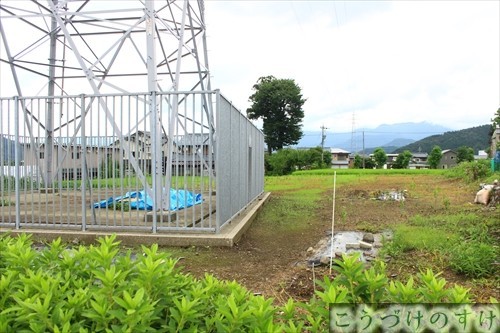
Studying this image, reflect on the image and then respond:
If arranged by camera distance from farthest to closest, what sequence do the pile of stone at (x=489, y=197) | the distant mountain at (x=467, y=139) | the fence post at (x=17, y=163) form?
1. the distant mountain at (x=467, y=139)
2. the pile of stone at (x=489, y=197)
3. the fence post at (x=17, y=163)

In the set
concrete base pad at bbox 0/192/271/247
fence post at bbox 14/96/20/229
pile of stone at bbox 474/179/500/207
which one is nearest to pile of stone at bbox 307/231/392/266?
concrete base pad at bbox 0/192/271/247

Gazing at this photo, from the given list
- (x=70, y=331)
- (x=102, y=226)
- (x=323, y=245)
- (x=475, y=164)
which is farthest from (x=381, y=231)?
(x=475, y=164)

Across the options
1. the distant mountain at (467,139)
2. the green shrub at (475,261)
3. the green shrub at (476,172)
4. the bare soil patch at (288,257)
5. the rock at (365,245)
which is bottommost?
the bare soil patch at (288,257)

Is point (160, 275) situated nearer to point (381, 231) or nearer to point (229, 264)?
point (229, 264)

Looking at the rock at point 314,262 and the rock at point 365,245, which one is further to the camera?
the rock at point 365,245

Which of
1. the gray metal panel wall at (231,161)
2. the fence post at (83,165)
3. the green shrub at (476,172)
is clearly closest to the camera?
the gray metal panel wall at (231,161)

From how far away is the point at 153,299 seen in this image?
1592mm

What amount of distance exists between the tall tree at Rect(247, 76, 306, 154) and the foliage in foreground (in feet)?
149

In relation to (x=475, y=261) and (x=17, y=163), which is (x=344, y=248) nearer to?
(x=475, y=261)

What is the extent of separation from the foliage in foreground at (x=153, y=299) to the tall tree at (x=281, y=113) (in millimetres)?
45505

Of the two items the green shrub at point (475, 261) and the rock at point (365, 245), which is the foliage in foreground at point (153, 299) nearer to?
the green shrub at point (475, 261)

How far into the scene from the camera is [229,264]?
4988mm

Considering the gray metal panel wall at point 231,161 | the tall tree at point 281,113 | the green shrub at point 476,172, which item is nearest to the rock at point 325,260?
the gray metal panel wall at point 231,161

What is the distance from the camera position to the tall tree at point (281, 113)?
47156mm
